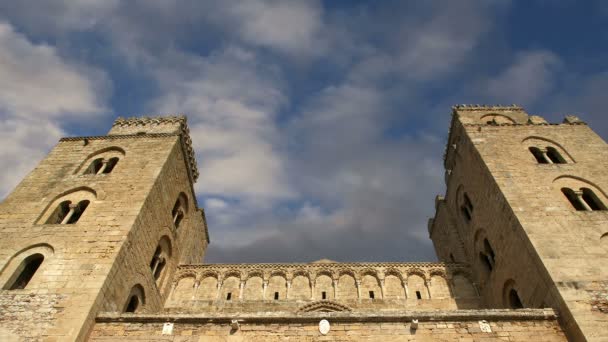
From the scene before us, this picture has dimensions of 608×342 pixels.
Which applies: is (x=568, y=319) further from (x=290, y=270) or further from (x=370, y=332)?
(x=290, y=270)

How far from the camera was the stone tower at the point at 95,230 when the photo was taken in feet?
34.8

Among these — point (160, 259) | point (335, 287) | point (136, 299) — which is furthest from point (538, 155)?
point (136, 299)

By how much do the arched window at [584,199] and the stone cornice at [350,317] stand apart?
528 centimetres

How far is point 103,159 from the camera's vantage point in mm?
17250

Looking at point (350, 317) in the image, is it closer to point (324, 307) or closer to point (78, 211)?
point (324, 307)

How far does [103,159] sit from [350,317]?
1270 centimetres

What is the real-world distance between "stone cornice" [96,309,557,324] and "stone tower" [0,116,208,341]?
1161mm

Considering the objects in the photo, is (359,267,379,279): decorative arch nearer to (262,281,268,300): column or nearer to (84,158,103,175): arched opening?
(262,281,268,300): column

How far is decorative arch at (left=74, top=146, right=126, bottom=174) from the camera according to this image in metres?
16.8

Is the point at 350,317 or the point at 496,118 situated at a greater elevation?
the point at 496,118

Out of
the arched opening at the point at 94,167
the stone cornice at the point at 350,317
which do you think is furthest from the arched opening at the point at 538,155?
the arched opening at the point at 94,167

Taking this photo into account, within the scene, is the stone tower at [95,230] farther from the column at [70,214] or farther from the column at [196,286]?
the column at [196,286]

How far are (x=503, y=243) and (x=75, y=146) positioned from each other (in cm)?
1789

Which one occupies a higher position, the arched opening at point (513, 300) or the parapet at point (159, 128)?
the parapet at point (159, 128)
